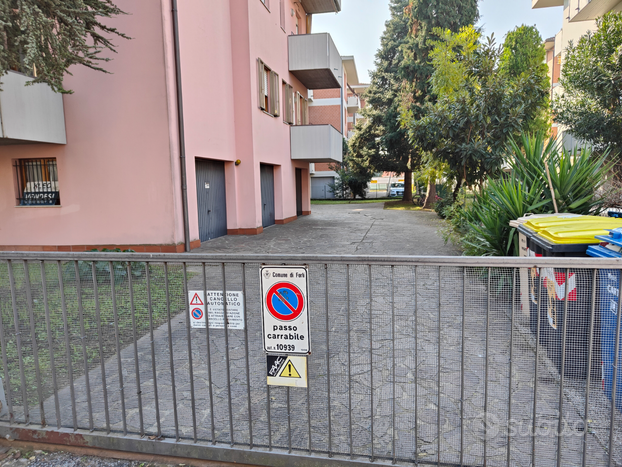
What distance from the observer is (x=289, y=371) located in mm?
2768

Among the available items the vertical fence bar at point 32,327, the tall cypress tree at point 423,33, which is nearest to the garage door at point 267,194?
the tall cypress tree at point 423,33

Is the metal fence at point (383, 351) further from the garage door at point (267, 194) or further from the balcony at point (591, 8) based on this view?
the balcony at point (591, 8)

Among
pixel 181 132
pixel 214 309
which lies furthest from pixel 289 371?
pixel 181 132

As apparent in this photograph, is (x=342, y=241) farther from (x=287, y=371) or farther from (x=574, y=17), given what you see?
(x=574, y=17)

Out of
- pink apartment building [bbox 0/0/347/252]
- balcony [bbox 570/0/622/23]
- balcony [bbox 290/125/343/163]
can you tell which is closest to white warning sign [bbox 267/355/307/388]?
pink apartment building [bbox 0/0/347/252]

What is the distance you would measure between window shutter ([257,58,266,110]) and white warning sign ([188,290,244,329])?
13.2 meters

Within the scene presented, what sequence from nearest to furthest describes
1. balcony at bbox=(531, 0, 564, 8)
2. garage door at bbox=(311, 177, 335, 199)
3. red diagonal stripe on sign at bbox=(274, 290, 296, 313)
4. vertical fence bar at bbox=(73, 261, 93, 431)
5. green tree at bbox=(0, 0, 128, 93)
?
red diagonal stripe on sign at bbox=(274, 290, 296, 313) < vertical fence bar at bbox=(73, 261, 93, 431) < green tree at bbox=(0, 0, 128, 93) < balcony at bbox=(531, 0, 564, 8) < garage door at bbox=(311, 177, 335, 199)

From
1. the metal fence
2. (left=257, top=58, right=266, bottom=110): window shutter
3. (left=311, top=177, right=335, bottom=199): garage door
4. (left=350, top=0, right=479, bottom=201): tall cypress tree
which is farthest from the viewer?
(left=311, top=177, right=335, bottom=199): garage door

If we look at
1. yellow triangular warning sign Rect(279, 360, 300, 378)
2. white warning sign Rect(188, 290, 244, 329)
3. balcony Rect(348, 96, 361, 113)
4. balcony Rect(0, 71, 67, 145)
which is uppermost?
balcony Rect(348, 96, 361, 113)

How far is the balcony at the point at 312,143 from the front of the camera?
63.4ft

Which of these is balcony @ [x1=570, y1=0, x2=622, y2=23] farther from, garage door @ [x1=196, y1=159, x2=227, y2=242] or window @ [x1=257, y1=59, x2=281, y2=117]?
garage door @ [x1=196, y1=159, x2=227, y2=242]

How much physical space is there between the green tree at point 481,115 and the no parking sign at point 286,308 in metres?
10.8

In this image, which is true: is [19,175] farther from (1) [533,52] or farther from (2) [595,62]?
(1) [533,52]

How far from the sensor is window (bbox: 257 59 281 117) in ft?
49.9
